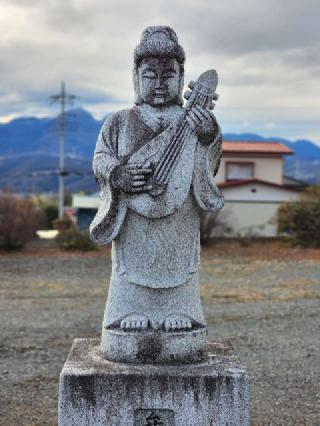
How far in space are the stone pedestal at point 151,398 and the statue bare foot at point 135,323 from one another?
33 centimetres

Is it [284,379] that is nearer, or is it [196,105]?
[196,105]

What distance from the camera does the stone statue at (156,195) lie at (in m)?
4.70

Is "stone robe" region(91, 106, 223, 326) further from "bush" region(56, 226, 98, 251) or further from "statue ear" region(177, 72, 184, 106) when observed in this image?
"bush" region(56, 226, 98, 251)

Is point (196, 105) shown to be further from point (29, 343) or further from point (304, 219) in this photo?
point (304, 219)

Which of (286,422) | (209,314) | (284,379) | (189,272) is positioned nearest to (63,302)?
(209,314)

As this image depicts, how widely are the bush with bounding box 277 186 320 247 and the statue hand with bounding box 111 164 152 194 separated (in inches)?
718

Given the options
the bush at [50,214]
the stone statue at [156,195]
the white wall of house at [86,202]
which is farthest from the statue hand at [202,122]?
the bush at [50,214]

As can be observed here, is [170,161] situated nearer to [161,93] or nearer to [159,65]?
[161,93]

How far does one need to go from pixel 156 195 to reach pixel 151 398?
1371 millimetres

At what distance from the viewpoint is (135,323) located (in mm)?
4730

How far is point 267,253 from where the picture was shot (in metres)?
21.5

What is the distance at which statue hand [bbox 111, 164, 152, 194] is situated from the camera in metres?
4.64

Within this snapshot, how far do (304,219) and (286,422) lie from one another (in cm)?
1600

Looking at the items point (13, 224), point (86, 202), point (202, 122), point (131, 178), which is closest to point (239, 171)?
point (86, 202)
